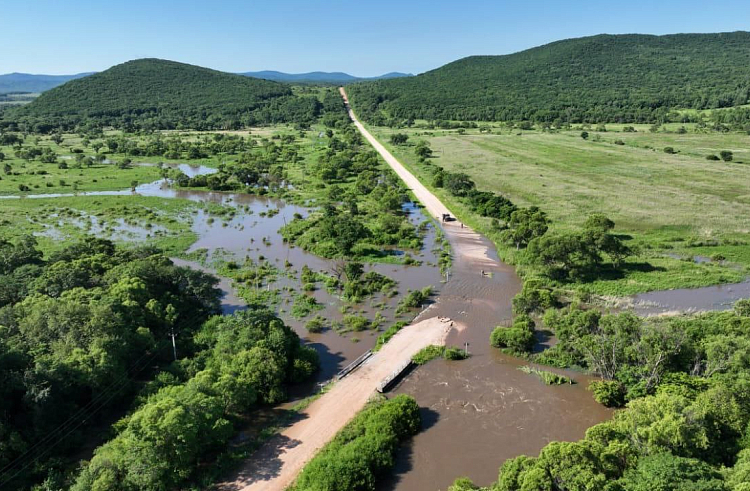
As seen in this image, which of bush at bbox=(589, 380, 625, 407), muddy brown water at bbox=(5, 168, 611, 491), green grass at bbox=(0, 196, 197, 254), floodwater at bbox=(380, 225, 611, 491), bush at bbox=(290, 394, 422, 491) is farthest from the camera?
green grass at bbox=(0, 196, 197, 254)

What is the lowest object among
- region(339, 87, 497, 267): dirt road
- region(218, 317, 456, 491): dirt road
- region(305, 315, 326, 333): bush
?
region(218, 317, 456, 491): dirt road

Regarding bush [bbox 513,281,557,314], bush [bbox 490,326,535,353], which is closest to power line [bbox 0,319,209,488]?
bush [bbox 490,326,535,353]

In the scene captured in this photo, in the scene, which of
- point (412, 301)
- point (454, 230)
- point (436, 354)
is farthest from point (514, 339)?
point (454, 230)

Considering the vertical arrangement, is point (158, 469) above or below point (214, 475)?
above

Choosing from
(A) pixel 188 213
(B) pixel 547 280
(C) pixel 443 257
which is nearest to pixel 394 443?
(B) pixel 547 280

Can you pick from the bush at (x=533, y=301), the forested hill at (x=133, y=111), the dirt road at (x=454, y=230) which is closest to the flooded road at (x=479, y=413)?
the bush at (x=533, y=301)

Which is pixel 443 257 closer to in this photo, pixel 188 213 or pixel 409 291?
pixel 409 291

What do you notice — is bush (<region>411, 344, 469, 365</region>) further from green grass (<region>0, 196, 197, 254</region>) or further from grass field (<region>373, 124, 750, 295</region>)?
green grass (<region>0, 196, 197, 254</region>)
